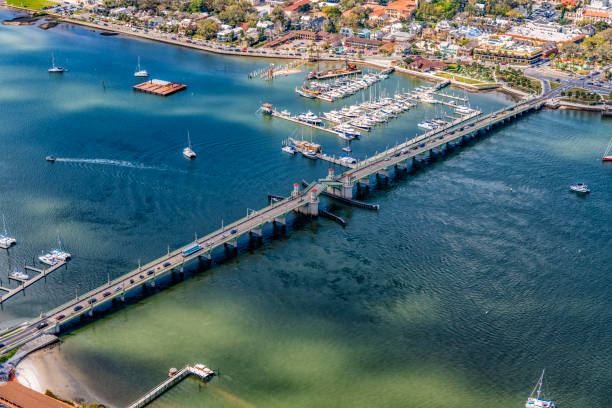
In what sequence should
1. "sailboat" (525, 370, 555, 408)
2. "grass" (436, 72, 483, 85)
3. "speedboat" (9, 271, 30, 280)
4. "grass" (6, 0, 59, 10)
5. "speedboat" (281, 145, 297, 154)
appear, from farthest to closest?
"grass" (6, 0, 59, 10) → "grass" (436, 72, 483, 85) → "speedboat" (281, 145, 297, 154) → "speedboat" (9, 271, 30, 280) → "sailboat" (525, 370, 555, 408)

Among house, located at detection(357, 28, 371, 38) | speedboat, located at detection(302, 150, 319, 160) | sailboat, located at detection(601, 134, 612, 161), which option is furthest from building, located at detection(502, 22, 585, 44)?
speedboat, located at detection(302, 150, 319, 160)

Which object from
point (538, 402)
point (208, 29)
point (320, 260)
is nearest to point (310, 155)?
point (320, 260)

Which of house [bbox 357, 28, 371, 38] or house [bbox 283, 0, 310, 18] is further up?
house [bbox 283, 0, 310, 18]

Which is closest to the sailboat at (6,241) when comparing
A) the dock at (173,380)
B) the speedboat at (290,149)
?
the dock at (173,380)

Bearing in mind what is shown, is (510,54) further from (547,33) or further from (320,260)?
(320,260)

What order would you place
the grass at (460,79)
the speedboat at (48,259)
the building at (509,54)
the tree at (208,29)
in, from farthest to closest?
the tree at (208,29)
the building at (509,54)
the grass at (460,79)
the speedboat at (48,259)

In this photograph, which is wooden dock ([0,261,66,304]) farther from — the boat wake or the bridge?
the boat wake

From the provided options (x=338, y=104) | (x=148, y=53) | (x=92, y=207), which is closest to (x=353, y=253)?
(x=92, y=207)

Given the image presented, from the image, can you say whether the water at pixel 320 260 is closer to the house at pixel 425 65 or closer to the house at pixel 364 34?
the house at pixel 425 65
